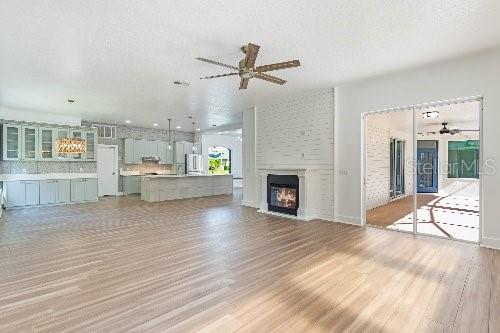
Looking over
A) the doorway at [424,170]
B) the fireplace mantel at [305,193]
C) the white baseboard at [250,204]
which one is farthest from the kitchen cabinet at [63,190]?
the doorway at [424,170]

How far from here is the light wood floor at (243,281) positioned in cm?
216

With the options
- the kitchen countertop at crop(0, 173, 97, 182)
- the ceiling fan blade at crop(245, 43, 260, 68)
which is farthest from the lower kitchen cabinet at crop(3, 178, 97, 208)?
the ceiling fan blade at crop(245, 43, 260, 68)

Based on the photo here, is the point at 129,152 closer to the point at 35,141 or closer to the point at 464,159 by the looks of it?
the point at 35,141

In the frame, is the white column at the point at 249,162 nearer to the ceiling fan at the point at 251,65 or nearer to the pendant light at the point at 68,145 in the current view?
the ceiling fan at the point at 251,65

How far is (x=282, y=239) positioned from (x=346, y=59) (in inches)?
126

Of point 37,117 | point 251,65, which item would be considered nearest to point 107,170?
point 37,117

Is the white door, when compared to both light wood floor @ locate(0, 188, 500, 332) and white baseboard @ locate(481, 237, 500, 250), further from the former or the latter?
white baseboard @ locate(481, 237, 500, 250)

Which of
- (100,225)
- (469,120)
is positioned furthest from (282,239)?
(469,120)

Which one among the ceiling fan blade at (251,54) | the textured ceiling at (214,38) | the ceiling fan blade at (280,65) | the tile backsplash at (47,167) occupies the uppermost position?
the textured ceiling at (214,38)

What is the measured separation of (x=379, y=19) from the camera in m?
3.18

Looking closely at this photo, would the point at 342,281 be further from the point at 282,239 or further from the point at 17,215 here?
the point at 17,215

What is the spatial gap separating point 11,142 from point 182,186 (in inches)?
204

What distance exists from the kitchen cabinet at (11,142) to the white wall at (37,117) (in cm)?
48

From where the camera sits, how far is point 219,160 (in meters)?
14.5
